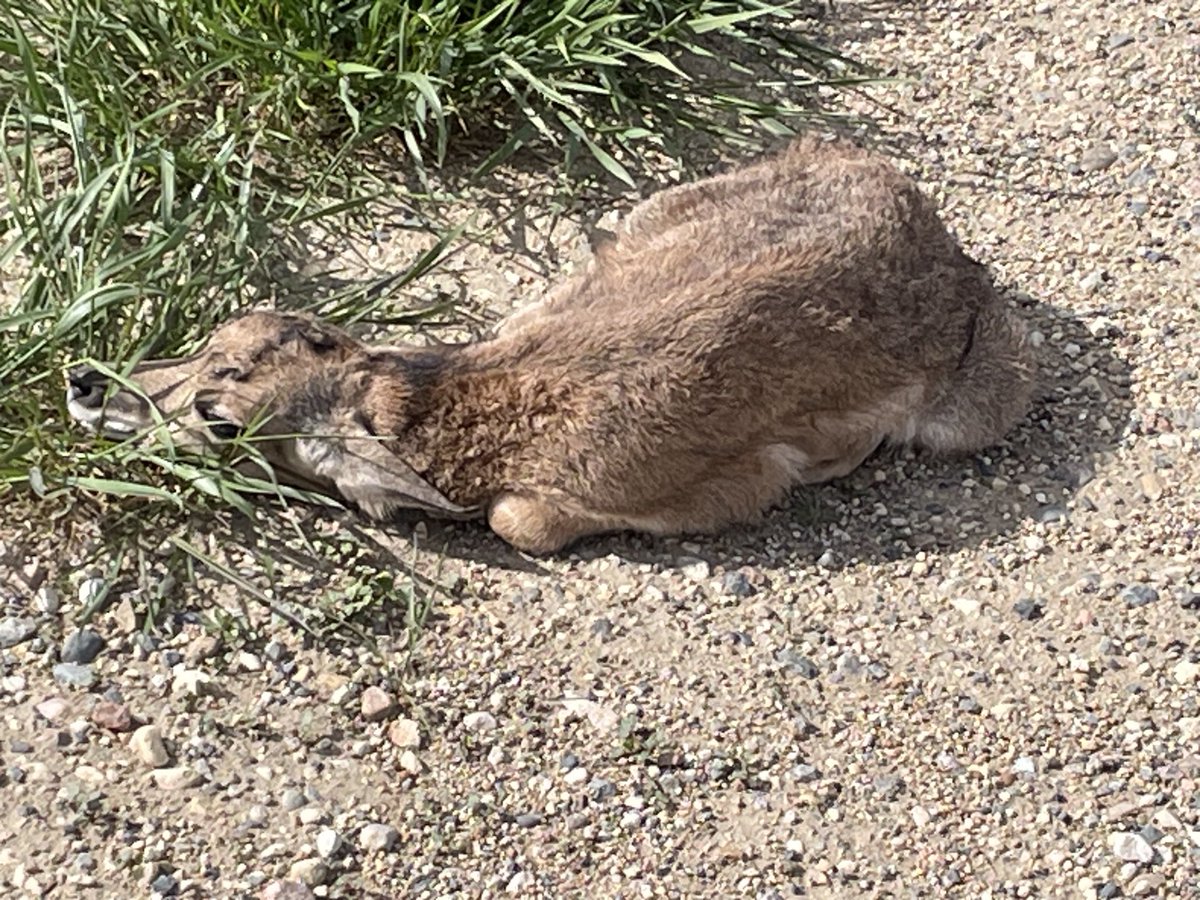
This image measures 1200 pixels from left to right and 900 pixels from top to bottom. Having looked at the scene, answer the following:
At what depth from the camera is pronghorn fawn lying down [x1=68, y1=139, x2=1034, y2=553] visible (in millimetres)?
6207

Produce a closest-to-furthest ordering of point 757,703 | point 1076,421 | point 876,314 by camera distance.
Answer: point 757,703 → point 876,314 → point 1076,421

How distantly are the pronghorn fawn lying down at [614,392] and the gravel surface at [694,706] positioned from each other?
0.78ft

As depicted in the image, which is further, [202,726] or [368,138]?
[368,138]

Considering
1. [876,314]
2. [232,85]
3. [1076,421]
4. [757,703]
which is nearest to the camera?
[757,703]

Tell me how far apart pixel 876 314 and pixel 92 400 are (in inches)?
108

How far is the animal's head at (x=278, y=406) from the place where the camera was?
6148 millimetres

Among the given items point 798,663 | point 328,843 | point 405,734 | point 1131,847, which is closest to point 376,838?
point 328,843

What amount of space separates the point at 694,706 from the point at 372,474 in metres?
1.34

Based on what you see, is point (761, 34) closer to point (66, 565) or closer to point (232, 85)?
point (232, 85)

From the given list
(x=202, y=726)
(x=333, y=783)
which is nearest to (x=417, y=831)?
(x=333, y=783)

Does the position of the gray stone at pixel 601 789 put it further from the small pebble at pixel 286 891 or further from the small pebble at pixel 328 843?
the small pebble at pixel 286 891

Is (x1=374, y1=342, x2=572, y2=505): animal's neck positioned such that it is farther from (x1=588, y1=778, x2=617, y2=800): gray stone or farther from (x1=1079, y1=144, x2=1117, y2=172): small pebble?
Answer: (x1=1079, y1=144, x2=1117, y2=172): small pebble

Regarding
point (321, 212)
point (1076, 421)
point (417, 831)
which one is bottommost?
point (417, 831)

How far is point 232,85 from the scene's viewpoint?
303 inches
